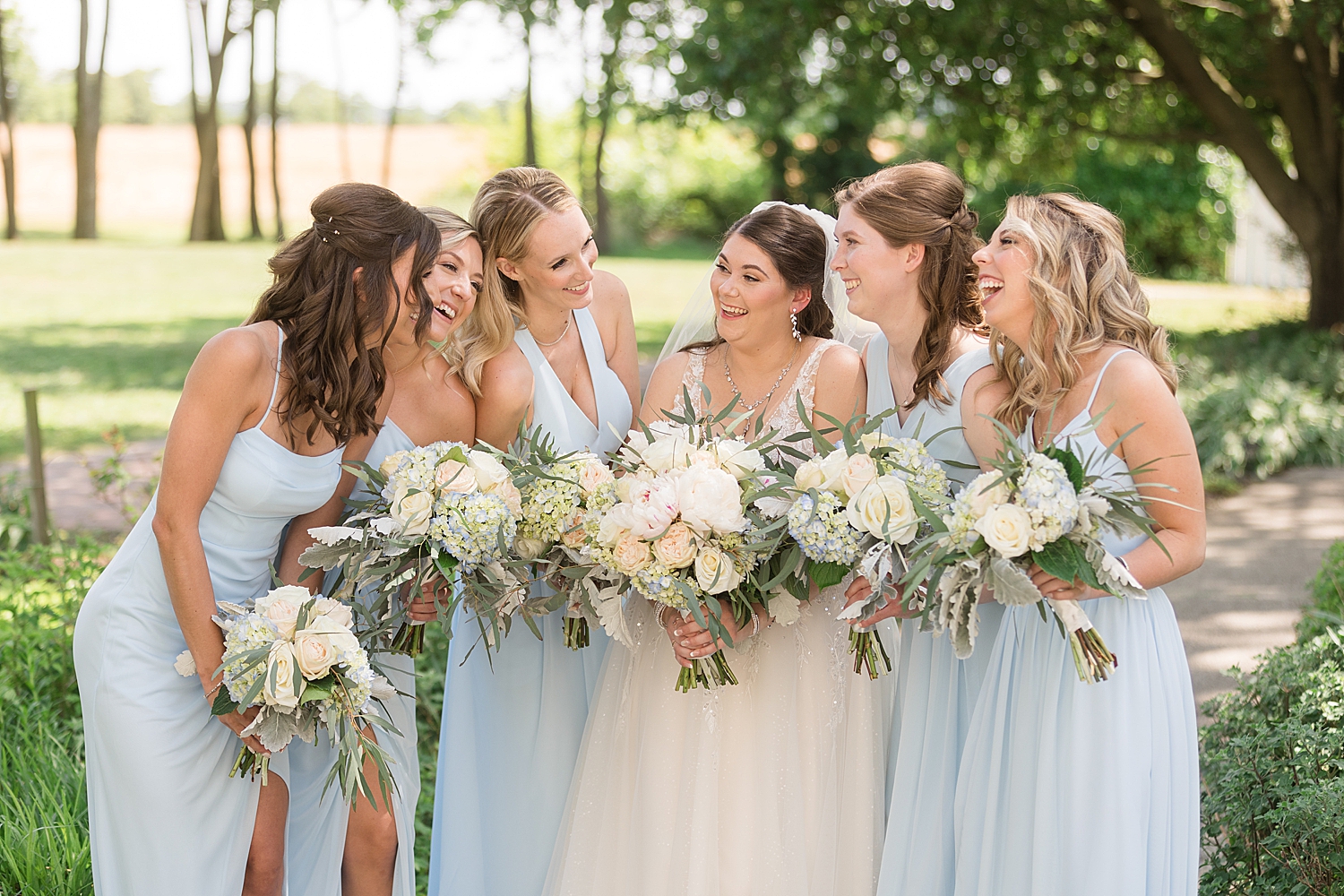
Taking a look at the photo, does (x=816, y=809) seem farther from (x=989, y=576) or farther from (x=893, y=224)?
(x=893, y=224)

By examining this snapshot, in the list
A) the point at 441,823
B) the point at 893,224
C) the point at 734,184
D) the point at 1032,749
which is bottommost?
the point at 441,823

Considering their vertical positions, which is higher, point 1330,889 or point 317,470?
point 317,470

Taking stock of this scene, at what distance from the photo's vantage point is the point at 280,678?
2.72m

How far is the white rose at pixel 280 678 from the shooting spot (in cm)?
272

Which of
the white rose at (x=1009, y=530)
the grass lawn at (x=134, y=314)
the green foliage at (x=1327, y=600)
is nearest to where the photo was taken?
the white rose at (x=1009, y=530)

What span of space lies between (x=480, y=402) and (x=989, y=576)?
1.77m

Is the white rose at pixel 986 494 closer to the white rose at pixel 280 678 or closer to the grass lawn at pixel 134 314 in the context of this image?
the white rose at pixel 280 678

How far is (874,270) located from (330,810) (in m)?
2.31

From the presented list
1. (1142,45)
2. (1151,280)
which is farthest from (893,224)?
(1151,280)

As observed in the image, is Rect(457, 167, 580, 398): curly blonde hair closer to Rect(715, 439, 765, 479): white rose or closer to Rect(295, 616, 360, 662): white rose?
Rect(715, 439, 765, 479): white rose

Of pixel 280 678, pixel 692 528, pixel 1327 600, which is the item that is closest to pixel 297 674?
pixel 280 678

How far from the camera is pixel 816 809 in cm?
330

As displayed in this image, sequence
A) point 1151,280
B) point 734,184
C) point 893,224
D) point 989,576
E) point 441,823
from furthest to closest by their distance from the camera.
→ point 734,184 < point 1151,280 < point 441,823 < point 893,224 < point 989,576

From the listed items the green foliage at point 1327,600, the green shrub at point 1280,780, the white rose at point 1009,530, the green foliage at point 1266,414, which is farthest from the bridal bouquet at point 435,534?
the green foliage at point 1266,414
